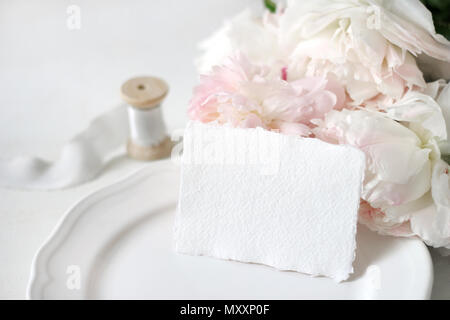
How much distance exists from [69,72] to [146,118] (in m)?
0.32

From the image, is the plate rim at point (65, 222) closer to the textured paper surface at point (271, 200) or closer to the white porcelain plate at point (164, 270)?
the white porcelain plate at point (164, 270)

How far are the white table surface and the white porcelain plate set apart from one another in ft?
0.20

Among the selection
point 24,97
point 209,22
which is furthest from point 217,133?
point 209,22

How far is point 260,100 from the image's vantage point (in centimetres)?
69

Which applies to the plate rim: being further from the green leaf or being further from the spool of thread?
the green leaf

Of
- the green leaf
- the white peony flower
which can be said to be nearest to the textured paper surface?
the white peony flower

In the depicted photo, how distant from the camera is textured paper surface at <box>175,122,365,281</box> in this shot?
0.63 m

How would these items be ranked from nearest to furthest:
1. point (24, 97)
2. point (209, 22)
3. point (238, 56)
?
point (238, 56)
point (24, 97)
point (209, 22)

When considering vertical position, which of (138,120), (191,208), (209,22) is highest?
(209,22)

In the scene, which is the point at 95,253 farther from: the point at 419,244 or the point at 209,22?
the point at 209,22

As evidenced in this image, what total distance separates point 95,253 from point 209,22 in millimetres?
677

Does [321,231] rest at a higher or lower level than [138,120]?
lower

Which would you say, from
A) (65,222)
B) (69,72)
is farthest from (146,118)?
(69,72)

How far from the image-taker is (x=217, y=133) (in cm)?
65
